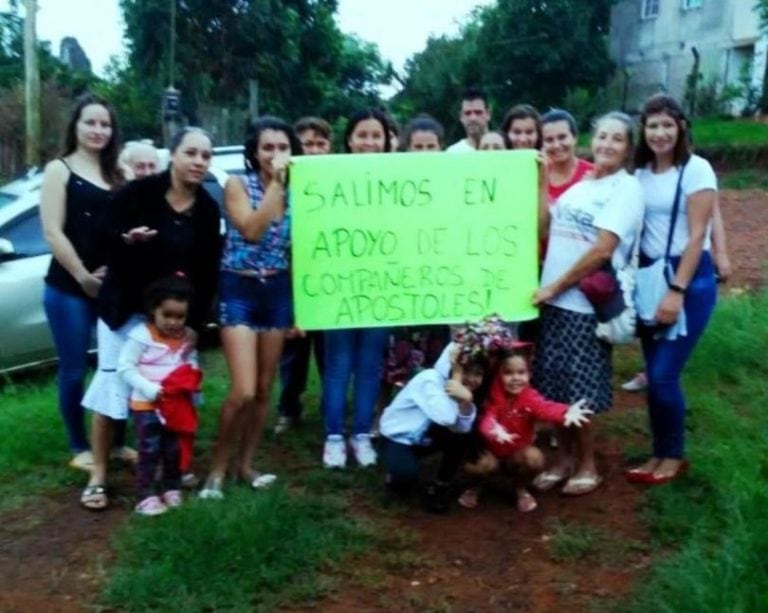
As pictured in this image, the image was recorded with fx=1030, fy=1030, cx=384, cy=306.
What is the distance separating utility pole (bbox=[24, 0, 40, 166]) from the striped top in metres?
13.4

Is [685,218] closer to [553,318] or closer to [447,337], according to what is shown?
[553,318]

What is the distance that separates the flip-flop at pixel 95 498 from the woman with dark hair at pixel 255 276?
0.46 m

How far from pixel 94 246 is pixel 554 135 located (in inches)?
85.4

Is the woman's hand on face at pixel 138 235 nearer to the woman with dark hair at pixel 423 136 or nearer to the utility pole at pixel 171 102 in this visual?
the woman with dark hair at pixel 423 136

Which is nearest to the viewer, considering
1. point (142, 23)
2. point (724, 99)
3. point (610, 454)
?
point (610, 454)

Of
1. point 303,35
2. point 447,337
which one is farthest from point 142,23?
point 447,337

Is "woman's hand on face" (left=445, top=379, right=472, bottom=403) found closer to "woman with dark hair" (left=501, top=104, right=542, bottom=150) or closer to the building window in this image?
"woman with dark hair" (left=501, top=104, right=542, bottom=150)

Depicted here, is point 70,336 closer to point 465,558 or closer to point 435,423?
point 435,423

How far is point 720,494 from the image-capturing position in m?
4.42

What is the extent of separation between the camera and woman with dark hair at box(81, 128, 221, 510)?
14.3 ft

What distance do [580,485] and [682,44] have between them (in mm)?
26026

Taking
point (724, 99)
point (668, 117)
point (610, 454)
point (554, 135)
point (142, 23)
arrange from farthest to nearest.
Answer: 1. point (724, 99)
2. point (142, 23)
3. point (610, 454)
4. point (554, 135)
5. point (668, 117)

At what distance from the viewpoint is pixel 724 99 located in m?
24.1

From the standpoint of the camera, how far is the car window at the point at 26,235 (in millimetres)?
7176
